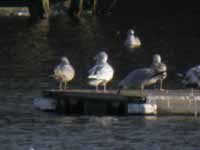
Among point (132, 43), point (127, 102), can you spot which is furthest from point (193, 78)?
point (132, 43)

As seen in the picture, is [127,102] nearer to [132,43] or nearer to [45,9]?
[132,43]

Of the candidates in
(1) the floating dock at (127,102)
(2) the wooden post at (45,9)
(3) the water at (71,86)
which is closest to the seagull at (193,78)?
(1) the floating dock at (127,102)

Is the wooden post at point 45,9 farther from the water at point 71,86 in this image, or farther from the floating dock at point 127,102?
the floating dock at point 127,102

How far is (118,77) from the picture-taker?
2869 cm

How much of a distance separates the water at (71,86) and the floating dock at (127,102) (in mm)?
249

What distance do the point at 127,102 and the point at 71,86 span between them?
4.93 m

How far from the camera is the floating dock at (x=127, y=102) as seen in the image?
21844 millimetres

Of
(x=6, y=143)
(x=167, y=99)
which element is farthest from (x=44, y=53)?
(x=6, y=143)

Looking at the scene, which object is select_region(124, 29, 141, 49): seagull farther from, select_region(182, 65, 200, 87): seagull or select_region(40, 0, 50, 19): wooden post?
select_region(182, 65, 200, 87): seagull

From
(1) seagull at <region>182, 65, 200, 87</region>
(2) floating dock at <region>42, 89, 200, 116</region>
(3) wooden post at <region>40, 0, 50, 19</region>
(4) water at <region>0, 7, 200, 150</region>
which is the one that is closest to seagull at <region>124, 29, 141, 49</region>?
(4) water at <region>0, 7, 200, 150</region>

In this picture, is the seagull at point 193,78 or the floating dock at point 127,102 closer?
the floating dock at point 127,102

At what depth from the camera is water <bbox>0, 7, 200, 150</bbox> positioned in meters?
19.0

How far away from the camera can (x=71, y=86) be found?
26.7 metres

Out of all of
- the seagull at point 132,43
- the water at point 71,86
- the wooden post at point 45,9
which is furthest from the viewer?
the wooden post at point 45,9
